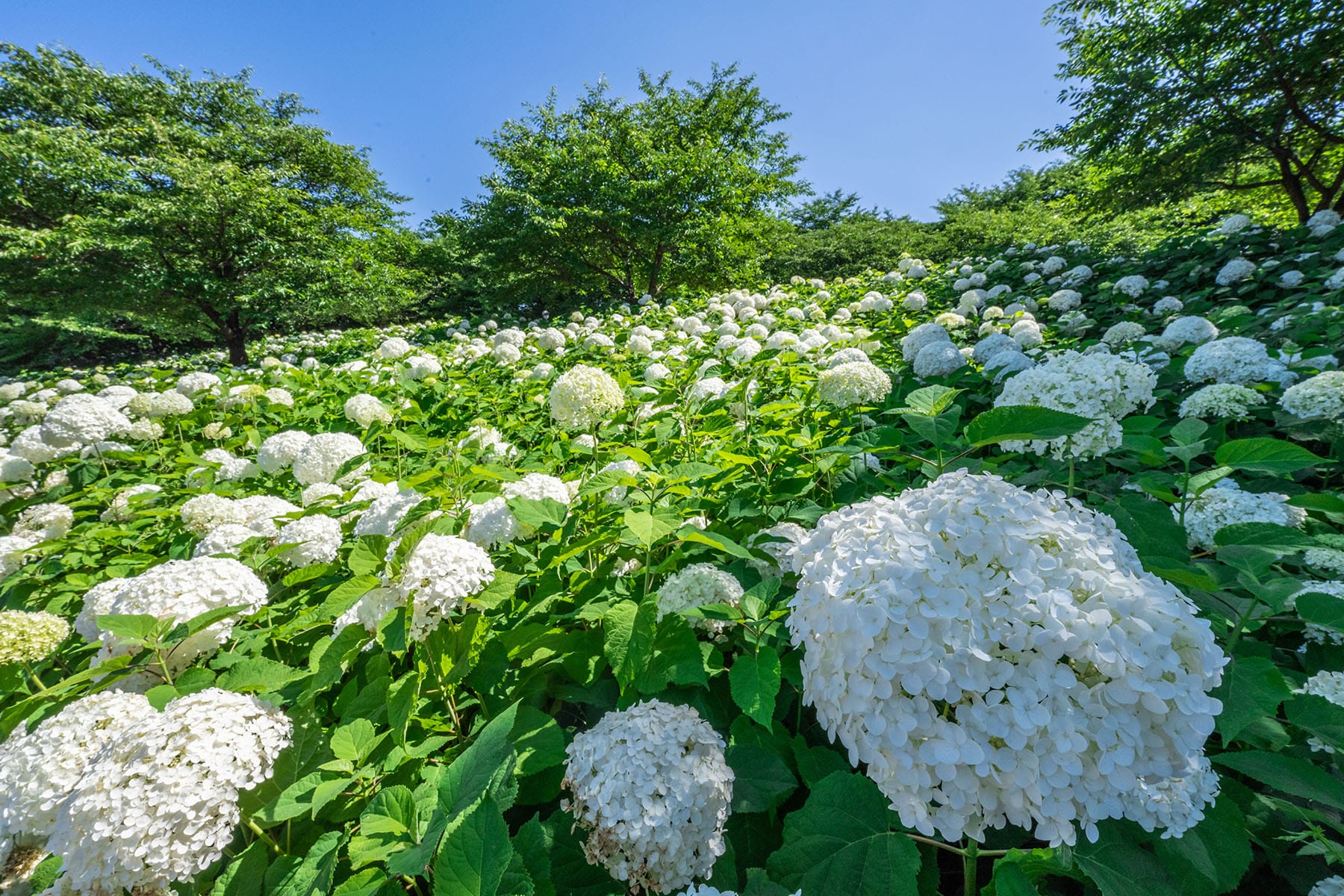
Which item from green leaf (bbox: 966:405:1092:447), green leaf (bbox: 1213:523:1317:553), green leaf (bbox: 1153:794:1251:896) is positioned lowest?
green leaf (bbox: 1153:794:1251:896)

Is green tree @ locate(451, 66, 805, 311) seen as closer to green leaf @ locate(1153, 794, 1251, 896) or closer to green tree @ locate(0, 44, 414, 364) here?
green tree @ locate(0, 44, 414, 364)

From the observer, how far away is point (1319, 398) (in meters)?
2.35

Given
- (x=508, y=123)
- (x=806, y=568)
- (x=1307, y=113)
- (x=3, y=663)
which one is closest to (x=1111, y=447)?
(x=806, y=568)

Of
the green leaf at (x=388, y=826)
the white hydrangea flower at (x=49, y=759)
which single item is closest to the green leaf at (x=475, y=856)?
the green leaf at (x=388, y=826)

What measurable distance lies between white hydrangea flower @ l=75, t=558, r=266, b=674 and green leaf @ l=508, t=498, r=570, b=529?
958 mm

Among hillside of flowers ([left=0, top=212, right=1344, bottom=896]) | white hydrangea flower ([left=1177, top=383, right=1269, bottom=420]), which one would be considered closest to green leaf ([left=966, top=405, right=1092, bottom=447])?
hillside of flowers ([left=0, top=212, right=1344, bottom=896])

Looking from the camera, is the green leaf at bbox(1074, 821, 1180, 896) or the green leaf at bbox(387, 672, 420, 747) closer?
the green leaf at bbox(1074, 821, 1180, 896)

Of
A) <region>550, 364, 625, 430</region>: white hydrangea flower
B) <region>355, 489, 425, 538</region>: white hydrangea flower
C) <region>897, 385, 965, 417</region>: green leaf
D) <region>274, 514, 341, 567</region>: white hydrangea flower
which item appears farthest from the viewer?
<region>550, 364, 625, 430</region>: white hydrangea flower

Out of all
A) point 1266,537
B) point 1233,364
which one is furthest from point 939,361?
point 1266,537

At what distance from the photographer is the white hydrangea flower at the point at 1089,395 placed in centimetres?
177

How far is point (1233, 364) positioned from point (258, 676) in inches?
190

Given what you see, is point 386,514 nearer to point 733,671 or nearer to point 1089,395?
point 733,671

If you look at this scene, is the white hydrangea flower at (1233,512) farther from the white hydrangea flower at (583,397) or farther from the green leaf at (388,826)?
the green leaf at (388,826)

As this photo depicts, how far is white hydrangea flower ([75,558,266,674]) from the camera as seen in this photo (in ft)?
5.41
